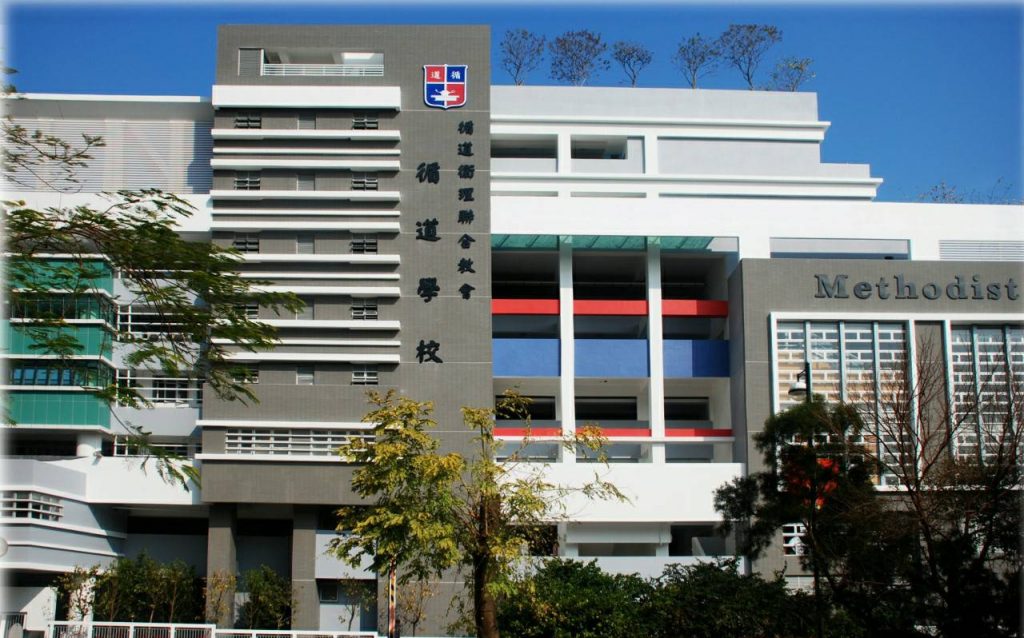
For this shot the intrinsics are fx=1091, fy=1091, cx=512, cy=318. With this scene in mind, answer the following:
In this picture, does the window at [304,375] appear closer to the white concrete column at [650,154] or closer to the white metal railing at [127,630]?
the white metal railing at [127,630]

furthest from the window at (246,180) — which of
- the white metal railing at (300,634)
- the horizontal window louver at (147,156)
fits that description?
the white metal railing at (300,634)

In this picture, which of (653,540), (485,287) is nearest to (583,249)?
(485,287)

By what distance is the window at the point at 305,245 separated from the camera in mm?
27891

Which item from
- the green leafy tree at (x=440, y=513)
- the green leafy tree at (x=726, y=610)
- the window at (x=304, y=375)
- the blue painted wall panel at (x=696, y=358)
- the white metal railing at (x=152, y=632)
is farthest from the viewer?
the blue painted wall panel at (x=696, y=358)

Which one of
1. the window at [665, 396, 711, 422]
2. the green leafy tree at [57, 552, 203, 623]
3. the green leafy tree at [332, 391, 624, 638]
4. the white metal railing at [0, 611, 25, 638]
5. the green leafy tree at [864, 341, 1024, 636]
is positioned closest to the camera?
the green leafy tree at [332, 391, 624, 638]

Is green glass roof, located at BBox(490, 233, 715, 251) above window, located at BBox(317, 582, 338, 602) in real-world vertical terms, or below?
above

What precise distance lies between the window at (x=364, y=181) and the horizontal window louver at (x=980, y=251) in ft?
50.7

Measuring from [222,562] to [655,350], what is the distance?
1234 centimetres

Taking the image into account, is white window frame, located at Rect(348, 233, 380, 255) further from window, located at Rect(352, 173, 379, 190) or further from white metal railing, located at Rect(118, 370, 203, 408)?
white metal railing, located at Rect(118, 370, 203, 408)

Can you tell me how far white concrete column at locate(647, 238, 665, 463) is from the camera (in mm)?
28859

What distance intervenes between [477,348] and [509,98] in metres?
8.77

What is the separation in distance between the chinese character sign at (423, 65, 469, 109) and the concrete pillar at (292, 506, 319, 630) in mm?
10877

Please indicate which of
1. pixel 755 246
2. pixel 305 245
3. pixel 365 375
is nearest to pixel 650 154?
pixel 755 246

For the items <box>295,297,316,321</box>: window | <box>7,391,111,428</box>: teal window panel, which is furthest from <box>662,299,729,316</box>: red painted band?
<box>7,391,111,428</box>: teal window panel
